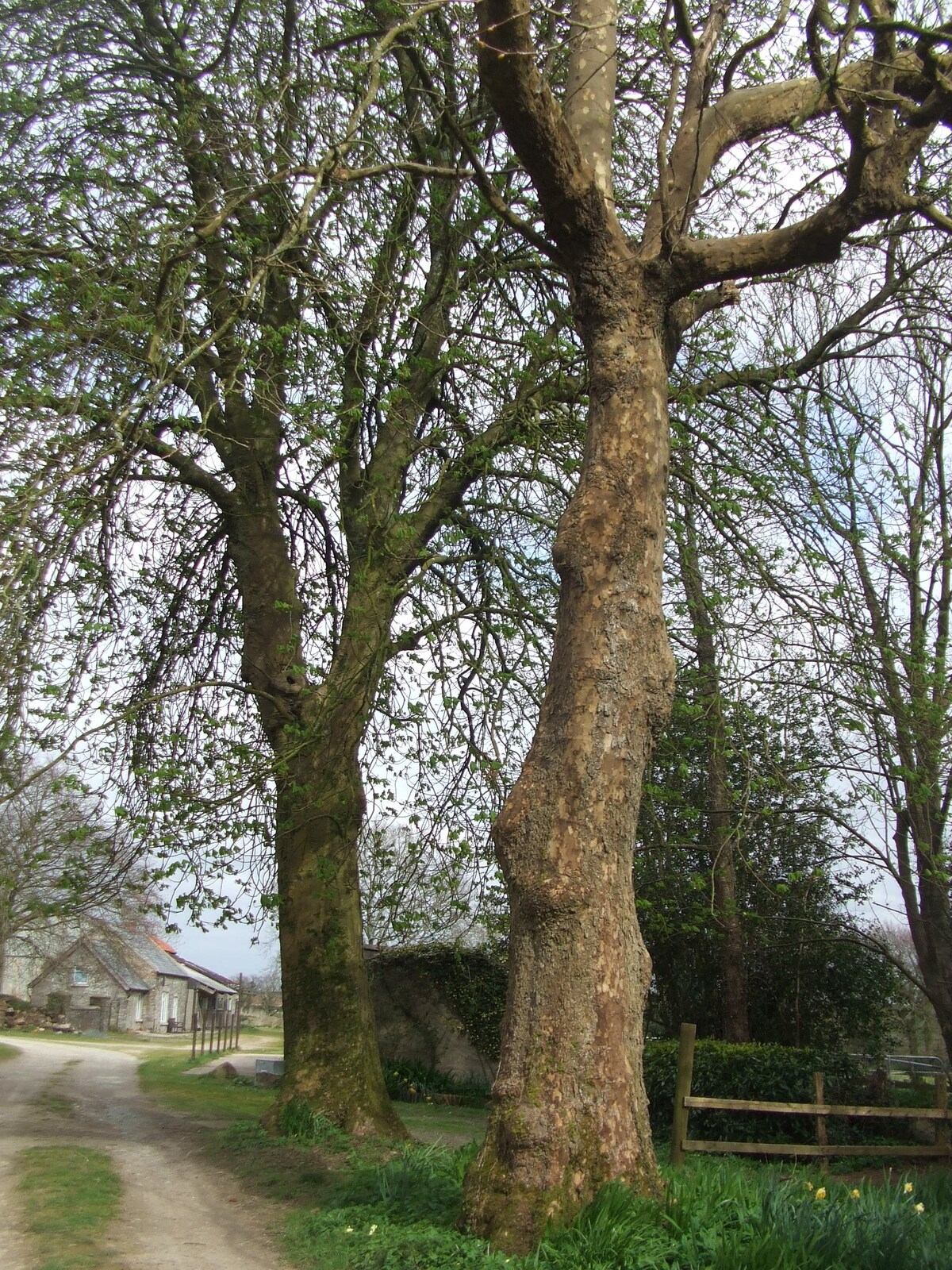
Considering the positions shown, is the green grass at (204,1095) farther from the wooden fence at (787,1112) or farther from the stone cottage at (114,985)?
the stone cottage at (114,985)

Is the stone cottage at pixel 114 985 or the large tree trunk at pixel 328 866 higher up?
the large tree trunk at pixel 328 866

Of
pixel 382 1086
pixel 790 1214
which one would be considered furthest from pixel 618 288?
pixel 382 1086

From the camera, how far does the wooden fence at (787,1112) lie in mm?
8711

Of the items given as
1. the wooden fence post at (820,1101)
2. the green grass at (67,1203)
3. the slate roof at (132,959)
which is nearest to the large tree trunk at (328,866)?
the green grass at (67,1203)

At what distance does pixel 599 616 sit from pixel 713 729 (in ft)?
15.2

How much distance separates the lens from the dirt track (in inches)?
237

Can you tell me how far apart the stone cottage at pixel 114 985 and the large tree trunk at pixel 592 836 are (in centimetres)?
4519

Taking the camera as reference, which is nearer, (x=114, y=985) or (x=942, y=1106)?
(x=942, y=1106)

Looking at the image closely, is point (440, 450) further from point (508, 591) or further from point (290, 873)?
point (290, 873)

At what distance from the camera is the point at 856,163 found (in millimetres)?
6207

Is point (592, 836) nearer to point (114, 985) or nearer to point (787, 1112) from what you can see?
point (787, 1112)

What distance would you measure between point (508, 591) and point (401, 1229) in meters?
6.03

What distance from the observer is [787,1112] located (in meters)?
9.55

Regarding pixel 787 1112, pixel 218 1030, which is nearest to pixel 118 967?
pixel 218 1030
